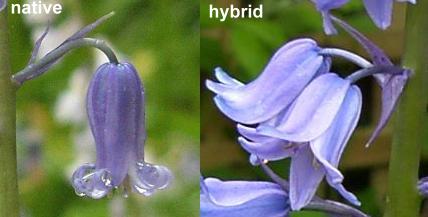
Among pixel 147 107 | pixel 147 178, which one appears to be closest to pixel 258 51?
pixel 147 107

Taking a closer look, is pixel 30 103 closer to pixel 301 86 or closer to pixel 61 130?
pixel 61 130

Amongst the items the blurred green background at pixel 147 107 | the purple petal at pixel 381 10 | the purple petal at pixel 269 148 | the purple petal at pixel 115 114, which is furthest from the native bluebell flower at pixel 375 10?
the blurred green background at pixel 147 107

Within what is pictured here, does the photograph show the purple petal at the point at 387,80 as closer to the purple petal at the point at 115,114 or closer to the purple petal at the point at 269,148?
the purple petal at the point at 269,148

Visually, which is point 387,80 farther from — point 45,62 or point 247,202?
point 45,62

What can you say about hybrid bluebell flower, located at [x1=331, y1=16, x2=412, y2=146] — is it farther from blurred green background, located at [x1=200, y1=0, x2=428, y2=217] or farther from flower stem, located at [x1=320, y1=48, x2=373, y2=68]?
blurred green background, located at [x1=200, y1=0, x2=428, y2=217]

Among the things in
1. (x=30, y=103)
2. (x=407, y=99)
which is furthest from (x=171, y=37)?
(x=407, y=99)

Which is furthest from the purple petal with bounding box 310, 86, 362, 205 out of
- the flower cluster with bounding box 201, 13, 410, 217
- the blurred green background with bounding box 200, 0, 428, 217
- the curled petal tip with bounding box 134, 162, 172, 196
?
the blurred green background with bounding box 200, 0, 428, 217
